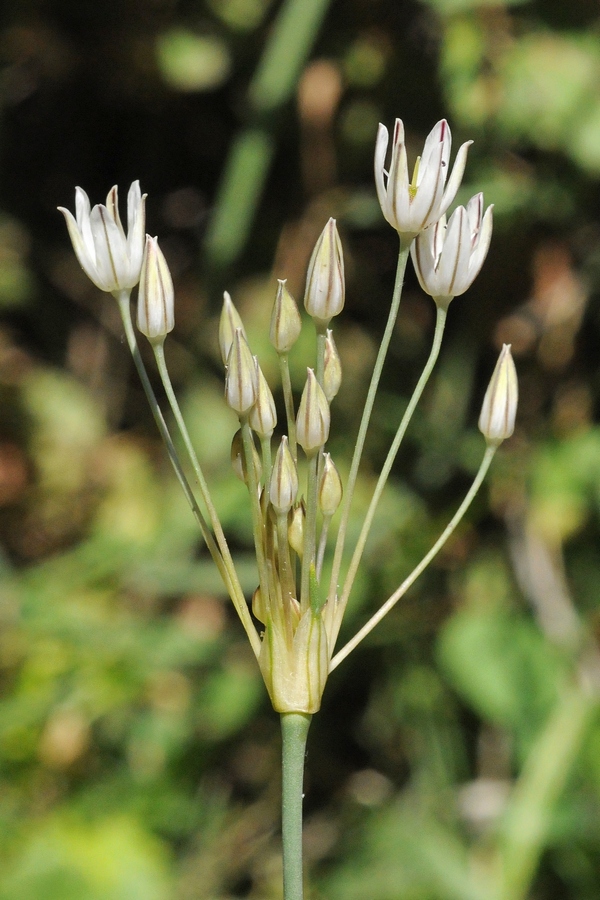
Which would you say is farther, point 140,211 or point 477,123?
point 477,123

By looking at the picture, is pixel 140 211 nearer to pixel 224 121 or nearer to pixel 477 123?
pixel 477 123

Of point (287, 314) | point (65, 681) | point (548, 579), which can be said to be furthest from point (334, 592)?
point (548, 579)

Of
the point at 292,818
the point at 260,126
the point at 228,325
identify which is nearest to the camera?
the point at 292,818

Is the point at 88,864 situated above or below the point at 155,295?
below

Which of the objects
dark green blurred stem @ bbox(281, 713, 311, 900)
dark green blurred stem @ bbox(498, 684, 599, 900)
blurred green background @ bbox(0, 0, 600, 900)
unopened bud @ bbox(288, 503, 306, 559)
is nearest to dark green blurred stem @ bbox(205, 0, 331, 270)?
blurred green background @ bbox(0, 0, 600, 900)

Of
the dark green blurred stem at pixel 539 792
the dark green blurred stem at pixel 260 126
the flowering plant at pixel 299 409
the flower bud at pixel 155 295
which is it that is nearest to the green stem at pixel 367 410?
the flowering plant at pixel 299 409

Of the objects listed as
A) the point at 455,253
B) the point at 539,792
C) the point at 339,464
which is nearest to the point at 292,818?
the point at 455,253

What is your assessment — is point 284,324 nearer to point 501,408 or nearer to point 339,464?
point 501,408
